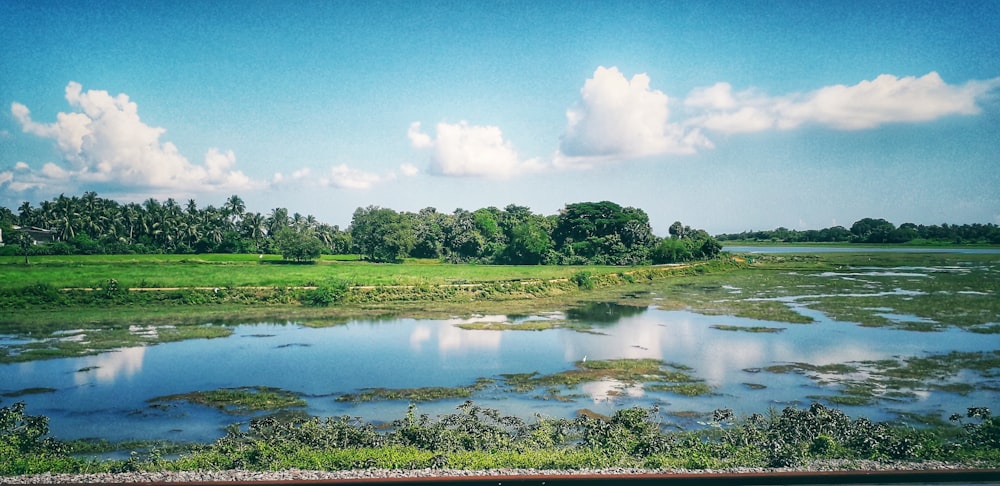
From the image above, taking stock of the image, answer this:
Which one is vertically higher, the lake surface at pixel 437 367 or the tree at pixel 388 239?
the tree at pixel 388 239

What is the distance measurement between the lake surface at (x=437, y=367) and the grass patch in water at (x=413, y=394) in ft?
1.37

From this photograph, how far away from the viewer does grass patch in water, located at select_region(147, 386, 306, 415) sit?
16.8 m

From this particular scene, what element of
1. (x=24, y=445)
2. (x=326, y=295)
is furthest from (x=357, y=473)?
(x=326, y=295)

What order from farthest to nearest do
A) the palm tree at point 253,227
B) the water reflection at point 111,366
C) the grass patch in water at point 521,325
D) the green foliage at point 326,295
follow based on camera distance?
the palm tree at point 253,227
the green foliage at point 326,295
the grass patch in water at point 521,325
the water reflection at point 111,366

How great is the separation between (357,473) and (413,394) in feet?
27.3

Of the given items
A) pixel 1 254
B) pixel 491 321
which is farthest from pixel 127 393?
pixel 1 254

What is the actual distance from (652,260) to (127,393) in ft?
230

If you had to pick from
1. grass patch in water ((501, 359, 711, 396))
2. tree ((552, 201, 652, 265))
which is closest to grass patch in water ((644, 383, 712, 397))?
grass patch in water ((501, 359, 711, 396))

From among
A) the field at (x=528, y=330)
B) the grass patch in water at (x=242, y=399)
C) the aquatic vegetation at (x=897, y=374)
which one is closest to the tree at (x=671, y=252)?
the field at (x=528, y=330)

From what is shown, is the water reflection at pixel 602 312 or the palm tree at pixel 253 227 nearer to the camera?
the water reflection at pixel 602 312

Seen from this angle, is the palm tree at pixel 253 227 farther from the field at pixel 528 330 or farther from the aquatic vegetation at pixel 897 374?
the aquatic vegetation at pixel 897 374

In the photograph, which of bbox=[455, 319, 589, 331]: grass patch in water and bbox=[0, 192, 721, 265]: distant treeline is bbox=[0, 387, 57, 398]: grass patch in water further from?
bbox=[0, 192, 721, 265]: distant treeline

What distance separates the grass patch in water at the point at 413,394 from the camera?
17.8 metres

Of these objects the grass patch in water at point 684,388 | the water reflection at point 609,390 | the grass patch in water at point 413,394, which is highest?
the grass patch in water at point 413,394
